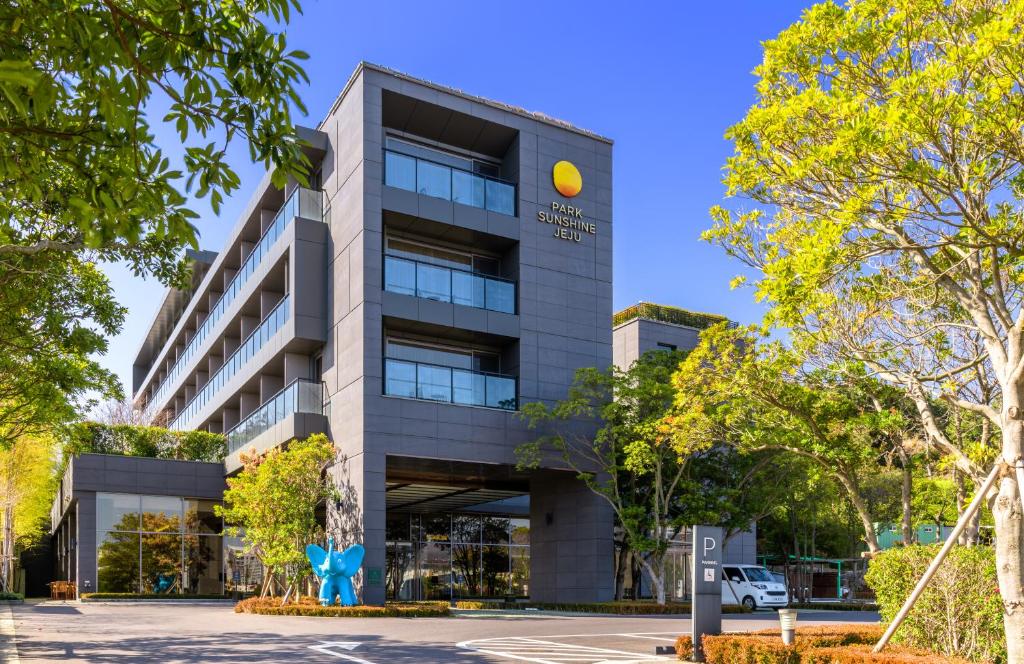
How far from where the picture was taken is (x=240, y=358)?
122ft

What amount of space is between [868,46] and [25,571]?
176ft

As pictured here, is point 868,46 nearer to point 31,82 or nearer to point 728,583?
point 31,82

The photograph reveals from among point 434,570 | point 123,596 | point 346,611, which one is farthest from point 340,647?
point 434,570

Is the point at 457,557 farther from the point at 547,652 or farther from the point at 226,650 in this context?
the point at 226,650

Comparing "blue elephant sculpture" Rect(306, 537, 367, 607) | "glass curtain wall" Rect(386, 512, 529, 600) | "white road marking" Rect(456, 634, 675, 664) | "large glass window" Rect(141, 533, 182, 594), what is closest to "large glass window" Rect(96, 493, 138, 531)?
"large glass window" Rect(141, 533, 182, 594)

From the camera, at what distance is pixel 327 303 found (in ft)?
98.3

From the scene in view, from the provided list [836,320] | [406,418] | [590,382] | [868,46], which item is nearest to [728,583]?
[590,382]

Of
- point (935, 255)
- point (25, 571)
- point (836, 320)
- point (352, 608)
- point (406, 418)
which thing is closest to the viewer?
point (935, 255)

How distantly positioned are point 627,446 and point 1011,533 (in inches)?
638

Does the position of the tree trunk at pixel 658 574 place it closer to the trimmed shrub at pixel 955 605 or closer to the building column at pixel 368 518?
the building column at pixel 368 518

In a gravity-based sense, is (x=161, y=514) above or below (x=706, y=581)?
below

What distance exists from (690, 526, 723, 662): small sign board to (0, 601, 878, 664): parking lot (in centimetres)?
74

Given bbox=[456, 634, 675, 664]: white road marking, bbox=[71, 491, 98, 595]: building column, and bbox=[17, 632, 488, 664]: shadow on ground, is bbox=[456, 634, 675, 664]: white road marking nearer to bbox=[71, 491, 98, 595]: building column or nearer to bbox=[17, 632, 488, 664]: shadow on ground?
bbox=[17, 632, 488, 664]: shadow on ground

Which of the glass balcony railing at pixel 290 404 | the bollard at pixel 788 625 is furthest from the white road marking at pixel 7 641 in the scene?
the bollard at pixel 788 625
